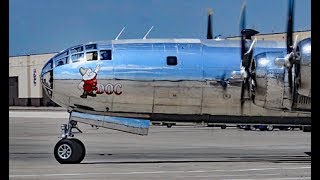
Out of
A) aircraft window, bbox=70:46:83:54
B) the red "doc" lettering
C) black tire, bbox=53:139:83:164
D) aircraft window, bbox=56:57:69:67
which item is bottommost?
black tire, bbox=53:139:83:164

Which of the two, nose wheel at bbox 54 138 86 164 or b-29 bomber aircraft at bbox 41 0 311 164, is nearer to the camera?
nose wheel at bbox 54 138 86 164

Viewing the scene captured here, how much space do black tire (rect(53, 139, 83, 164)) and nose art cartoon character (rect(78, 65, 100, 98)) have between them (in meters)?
1.86

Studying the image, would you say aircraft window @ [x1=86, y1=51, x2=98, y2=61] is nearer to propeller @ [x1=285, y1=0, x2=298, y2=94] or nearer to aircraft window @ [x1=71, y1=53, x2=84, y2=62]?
aircraft window @ [x1=71, y1=53, x2=84, y2=62]

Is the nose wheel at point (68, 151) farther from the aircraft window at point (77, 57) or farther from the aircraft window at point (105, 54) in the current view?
the aircraft window at point (105, 54)

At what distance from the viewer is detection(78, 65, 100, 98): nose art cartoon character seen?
19.5m

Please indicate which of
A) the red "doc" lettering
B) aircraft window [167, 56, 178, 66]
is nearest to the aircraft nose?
the red "doc" lettering

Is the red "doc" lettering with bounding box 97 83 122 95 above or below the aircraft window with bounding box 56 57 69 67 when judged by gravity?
below

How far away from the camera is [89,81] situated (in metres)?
19.5

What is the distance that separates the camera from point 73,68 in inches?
776

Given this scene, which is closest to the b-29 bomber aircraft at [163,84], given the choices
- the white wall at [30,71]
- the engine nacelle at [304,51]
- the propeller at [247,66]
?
the propeller at [247,66]

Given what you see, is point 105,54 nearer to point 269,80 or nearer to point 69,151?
point 69,151

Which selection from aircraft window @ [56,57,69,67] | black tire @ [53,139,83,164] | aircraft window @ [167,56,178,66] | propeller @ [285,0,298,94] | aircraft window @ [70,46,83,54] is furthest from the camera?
aircraft window @ [70,46,83,54]

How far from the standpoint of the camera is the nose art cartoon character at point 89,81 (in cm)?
1947
